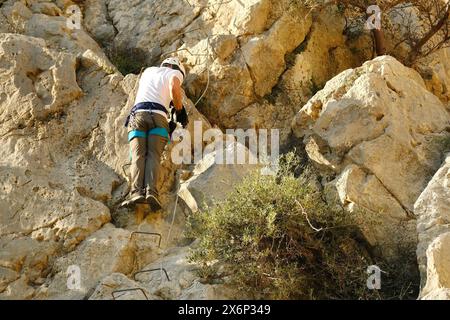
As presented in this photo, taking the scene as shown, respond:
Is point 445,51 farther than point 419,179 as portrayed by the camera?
Yes

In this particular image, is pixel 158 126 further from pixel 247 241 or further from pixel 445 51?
pixel 445 51

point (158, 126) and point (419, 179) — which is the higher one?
point (158, 126)

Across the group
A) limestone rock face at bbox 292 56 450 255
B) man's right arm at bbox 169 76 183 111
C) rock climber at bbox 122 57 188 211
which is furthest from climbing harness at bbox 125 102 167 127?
limestone rock face at bbox 292 56 450 255

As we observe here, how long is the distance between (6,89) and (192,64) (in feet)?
9.35

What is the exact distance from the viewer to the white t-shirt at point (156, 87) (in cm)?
978

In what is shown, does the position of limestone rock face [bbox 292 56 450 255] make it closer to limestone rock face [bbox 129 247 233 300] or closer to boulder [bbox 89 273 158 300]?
limestone rock face [bbox 129 247 233 300]

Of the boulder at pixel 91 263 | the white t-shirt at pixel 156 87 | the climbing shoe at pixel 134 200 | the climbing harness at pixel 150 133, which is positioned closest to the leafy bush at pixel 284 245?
the climbing shoe at pixel 134 200

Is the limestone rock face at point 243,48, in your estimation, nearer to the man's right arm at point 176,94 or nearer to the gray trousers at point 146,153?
the man's right arm at point 176,94

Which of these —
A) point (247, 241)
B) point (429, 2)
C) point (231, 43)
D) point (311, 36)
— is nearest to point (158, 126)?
point (247, 241)

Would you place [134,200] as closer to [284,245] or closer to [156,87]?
[156,87]

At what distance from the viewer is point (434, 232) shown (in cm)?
853

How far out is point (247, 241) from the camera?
8469 mm
